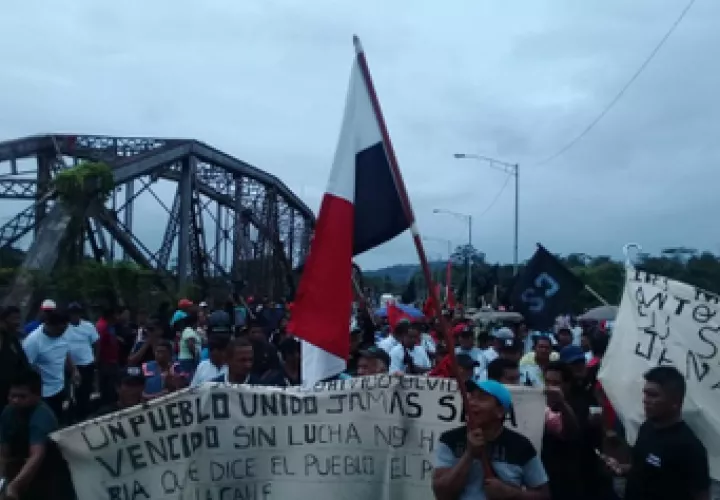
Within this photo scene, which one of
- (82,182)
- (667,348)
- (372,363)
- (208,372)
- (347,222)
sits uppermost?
(82,182)

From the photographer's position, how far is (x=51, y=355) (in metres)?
9.89

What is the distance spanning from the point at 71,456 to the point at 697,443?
3.49 metres

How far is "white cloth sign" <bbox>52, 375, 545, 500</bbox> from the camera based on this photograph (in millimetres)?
5527

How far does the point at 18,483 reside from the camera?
16.7 feet

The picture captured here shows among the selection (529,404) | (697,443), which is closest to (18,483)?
(529,404)


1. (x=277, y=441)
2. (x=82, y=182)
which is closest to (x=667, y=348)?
(x=277, y=441)

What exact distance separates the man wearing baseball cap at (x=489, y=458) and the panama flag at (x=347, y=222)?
95 centimetres

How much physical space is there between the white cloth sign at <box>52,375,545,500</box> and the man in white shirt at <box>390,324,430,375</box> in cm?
439

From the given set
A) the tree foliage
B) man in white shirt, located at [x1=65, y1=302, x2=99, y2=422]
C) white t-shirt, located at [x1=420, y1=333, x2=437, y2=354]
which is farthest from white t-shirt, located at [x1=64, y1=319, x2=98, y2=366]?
the tree foliage

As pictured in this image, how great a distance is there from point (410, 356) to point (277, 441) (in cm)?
541

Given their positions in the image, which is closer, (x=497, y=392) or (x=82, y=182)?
(x=497, y=392)

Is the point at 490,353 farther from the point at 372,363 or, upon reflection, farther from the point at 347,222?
the point at 347,222

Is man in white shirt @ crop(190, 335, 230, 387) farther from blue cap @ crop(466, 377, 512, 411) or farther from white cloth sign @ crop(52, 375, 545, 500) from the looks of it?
blue cap @ crop(466, 377, 512, 411)

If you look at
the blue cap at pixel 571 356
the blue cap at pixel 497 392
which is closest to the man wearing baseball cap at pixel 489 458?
the blue cap at pixel 497 392
